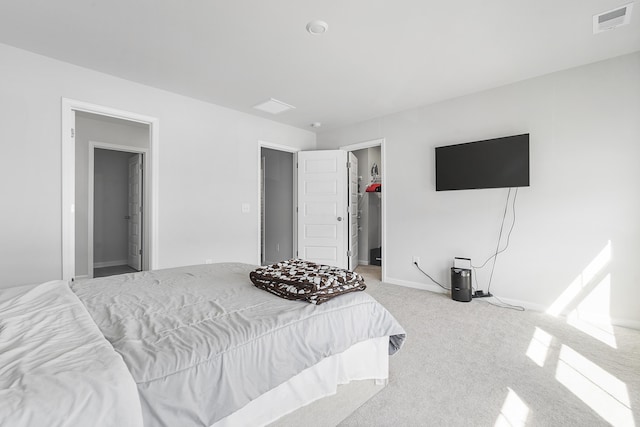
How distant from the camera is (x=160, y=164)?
3.47m

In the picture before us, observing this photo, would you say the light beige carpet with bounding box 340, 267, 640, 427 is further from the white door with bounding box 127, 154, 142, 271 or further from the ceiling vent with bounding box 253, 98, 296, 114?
the white door with bounding box 127, 154, 142, 271

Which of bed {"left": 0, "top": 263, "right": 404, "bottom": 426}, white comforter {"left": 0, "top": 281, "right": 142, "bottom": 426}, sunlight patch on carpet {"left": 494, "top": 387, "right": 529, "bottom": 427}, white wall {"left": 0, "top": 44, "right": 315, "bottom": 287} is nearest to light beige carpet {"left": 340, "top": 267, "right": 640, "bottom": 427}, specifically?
sunlight patch on carpet {"left": 494, "top": 387, "right": 529, "bottom": 427}

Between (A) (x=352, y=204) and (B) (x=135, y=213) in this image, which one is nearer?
(A) (x=352, y=204)

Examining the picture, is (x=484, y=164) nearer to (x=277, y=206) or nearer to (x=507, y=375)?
(x=507, y=375)

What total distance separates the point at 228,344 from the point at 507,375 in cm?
191

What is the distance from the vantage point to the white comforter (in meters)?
0.66

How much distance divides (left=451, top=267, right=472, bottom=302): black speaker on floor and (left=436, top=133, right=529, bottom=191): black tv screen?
103 cm

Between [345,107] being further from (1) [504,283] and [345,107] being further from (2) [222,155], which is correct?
(1) [504,283]

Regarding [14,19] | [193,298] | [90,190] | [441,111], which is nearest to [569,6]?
[441,111]

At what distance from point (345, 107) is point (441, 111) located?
1.29 m

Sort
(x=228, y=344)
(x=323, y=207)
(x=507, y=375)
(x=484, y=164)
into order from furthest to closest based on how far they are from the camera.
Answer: (x=323, y=207) → (x=484, y=164) → (x=507, y=375) → (x=228, y=344)

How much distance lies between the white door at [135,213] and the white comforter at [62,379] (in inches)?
184

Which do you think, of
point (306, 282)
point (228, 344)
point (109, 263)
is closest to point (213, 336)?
point (228, 344)

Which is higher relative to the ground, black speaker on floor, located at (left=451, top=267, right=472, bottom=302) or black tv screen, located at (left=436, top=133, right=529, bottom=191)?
black tv screen, located at (left=436, top=133, right=529, bottom=191)
